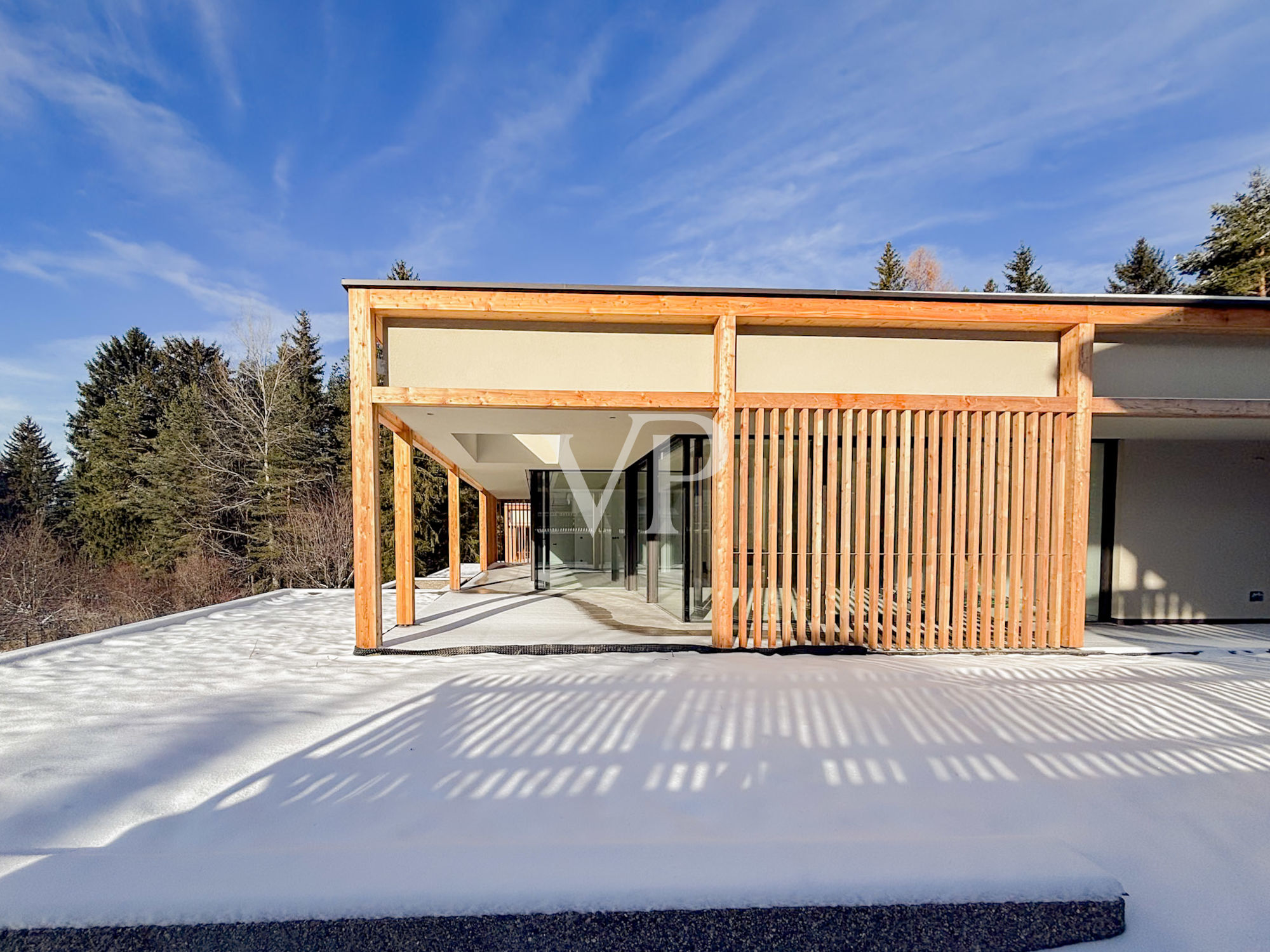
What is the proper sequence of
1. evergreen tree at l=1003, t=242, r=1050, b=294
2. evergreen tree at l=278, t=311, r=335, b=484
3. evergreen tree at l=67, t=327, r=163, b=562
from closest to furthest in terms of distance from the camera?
evergreen tree at l=278, t=311, r=335, b=484
evergreen tree at l=67, t=327, r=163, b=562
evergreen tree at l=1003, t=242, r=1050, b=294

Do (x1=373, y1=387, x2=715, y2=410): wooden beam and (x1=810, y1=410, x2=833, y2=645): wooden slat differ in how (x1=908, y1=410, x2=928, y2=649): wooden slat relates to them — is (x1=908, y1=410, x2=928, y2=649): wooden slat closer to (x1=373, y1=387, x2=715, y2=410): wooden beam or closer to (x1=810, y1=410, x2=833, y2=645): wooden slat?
(x1=810, y1=410, x2=833, y2=645): wooden slat

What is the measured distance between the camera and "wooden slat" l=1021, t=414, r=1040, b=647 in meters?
5.81

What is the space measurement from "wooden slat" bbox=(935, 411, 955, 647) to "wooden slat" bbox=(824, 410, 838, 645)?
1.04 m

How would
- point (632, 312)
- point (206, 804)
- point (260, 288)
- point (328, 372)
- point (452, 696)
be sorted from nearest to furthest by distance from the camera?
point (206, 804) < point (452, 696) < point (632, 312) < point (260, 288) < point (328, 372)

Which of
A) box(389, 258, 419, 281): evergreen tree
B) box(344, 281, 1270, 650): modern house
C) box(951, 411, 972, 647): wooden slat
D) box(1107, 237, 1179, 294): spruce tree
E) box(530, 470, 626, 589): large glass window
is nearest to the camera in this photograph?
box(344, 281, 1270, 650): modern house

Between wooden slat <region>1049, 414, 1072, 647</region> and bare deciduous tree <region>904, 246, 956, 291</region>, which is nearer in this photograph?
wooden slat <region>1049, 414, 1072, 647</region>

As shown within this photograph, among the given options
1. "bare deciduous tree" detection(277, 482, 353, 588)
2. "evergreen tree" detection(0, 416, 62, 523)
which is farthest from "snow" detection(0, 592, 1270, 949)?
"evergreen tree" detection(0, 416, 62, 523)

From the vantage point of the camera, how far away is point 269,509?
19547mm

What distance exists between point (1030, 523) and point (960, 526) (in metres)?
0.73

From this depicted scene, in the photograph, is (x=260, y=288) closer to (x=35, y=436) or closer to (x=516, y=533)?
(x=516, y=533)

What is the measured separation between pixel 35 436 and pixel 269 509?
20.7 m

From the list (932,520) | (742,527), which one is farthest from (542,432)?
(932,520)

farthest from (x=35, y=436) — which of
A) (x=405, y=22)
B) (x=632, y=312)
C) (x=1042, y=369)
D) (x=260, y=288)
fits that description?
(x=1042, y=369)

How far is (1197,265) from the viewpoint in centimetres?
1984
